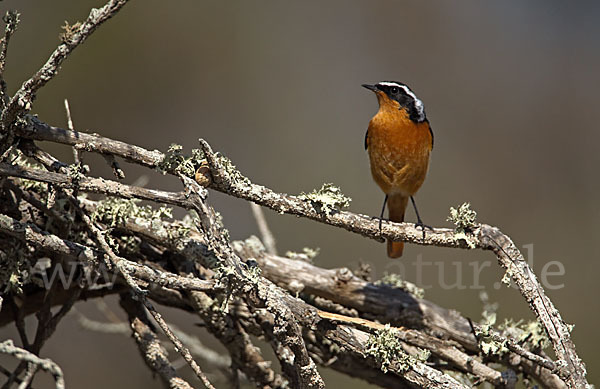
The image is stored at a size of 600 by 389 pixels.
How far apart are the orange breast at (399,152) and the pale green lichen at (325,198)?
1570 millimetres

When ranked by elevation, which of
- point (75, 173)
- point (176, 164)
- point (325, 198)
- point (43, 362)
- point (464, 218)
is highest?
point (464, 218)

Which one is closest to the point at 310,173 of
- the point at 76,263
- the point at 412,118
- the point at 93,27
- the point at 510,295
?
the point at 510,295

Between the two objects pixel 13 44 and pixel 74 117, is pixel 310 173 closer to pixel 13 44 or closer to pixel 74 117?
pixel 74 117

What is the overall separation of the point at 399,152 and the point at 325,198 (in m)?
1.65

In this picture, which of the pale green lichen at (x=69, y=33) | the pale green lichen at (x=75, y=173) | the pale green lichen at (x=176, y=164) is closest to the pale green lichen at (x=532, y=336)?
the pale green lichen at (x=176, y=164)

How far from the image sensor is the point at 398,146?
420 cm

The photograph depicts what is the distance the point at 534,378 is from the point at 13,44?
5723 mm

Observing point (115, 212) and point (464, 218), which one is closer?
point (464, 218)

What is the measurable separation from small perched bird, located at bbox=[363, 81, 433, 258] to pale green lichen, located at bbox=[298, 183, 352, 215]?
1.46m

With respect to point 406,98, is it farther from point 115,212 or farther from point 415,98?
point 115,212

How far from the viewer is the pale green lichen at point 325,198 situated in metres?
2.65

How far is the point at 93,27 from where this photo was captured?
83.7 inches

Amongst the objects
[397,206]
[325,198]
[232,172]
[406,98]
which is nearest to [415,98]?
[406,98]

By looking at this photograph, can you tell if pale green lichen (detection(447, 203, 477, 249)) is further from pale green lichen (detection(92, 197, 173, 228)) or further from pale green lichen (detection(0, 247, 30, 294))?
pale green lichen (detection(0, 247, 30, 294))
